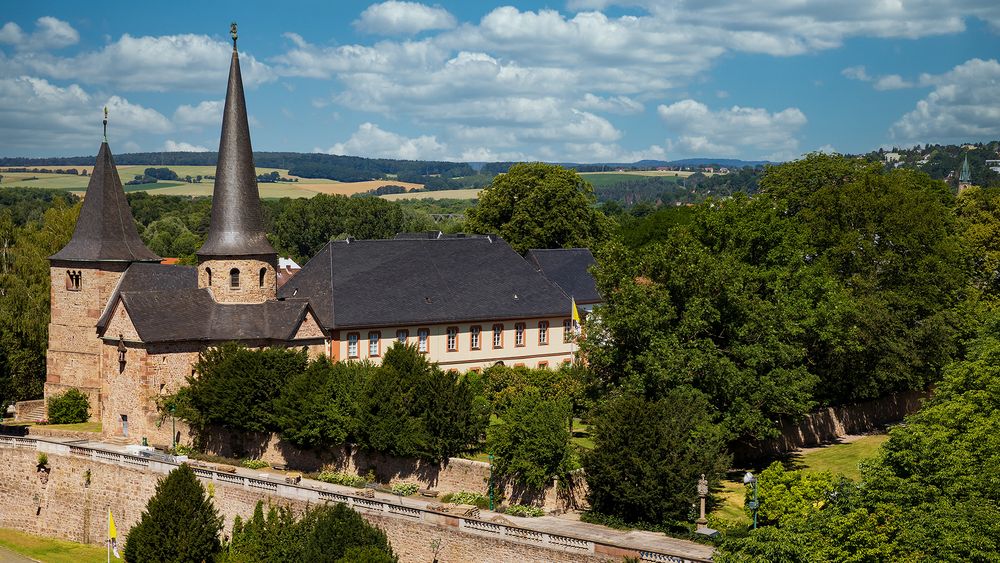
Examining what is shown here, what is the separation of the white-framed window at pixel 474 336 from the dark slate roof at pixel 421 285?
0.68 meters

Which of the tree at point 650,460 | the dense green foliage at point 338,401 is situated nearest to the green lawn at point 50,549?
the dense green foliage at point 338,401

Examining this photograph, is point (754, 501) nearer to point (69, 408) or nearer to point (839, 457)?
point (839, 457)

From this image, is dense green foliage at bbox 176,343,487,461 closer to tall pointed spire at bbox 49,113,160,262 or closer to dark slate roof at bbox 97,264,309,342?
dark slate roof at bbox 97,264,309,342

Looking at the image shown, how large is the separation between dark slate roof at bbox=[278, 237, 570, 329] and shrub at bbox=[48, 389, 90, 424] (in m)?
12.0

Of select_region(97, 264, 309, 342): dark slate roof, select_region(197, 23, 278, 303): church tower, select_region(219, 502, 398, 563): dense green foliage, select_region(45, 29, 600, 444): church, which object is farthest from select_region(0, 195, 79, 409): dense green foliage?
select_region(219, 502, 398, 563): dense green foliage

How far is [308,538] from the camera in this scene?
125ft

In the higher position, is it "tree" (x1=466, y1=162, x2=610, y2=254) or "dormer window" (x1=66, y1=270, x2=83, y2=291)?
"tree" (x1=466, y1=162, x2=610, y2=254)

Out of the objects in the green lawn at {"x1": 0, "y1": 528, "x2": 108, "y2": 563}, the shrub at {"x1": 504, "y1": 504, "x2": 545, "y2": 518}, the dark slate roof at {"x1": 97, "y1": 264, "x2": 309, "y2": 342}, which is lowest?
the green lawn at {"x1": 0, "y1": 528, "x2": 108, "y2": 563}

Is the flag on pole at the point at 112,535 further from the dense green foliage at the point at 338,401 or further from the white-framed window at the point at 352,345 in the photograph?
the white-framed window at the point at 352,345

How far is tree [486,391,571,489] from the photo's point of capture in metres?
40.8

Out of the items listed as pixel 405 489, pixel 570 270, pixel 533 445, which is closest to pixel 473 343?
pixel 570 270

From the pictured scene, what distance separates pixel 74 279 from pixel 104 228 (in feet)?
9.77

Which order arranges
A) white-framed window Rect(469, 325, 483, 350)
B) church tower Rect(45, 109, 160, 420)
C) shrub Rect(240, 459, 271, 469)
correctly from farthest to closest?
1. white-framed window Rect(469, 325, 483, 350)
2. church tower Rect(45, 109, 160, 420)
3. shrub Rect(240, 459, 271, 469)

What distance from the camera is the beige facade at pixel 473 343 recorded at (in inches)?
2395
